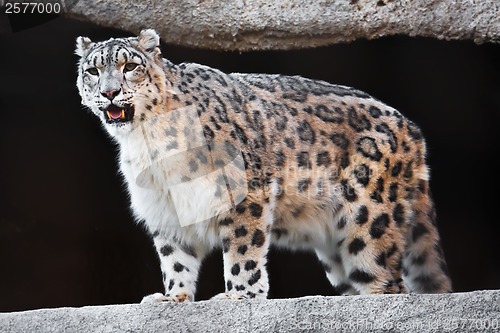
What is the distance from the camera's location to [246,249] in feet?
15.6

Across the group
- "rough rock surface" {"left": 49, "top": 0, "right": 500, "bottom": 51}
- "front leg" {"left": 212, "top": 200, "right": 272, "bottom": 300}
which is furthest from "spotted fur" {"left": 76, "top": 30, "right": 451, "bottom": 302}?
"rough rock surface" {"left": 49, "top": 0, "right": 500, "bottom": 51}

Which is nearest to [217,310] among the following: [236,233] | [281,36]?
[236,233]

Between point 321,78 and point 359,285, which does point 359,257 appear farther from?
point 321,78

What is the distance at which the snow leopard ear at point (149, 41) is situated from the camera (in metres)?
4.99

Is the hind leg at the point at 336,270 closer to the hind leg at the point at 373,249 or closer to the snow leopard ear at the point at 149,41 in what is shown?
the hind leg at the point at 373,249

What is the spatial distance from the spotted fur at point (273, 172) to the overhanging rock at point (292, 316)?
0.63 meters

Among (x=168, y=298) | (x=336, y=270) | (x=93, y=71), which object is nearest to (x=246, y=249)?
(x=168, y=298)

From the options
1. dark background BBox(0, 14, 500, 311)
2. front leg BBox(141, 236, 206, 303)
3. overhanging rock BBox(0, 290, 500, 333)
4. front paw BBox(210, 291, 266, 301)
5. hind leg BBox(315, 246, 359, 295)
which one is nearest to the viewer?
overhanging rock BBox(0, 290, 500, 333)

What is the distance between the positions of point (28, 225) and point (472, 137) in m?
3.18

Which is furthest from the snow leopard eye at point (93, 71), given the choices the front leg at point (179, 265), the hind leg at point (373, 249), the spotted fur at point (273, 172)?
the hind leg at point (373, 249)

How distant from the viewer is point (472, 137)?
7.09 meters

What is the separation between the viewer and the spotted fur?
4836 mm

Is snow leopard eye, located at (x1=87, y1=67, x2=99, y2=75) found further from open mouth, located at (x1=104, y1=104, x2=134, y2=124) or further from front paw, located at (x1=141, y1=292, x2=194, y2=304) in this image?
front paw, located at (x1=141, y1=292, x2=194, y2=304)

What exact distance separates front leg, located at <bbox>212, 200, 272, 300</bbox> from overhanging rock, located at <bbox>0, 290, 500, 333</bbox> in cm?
62
